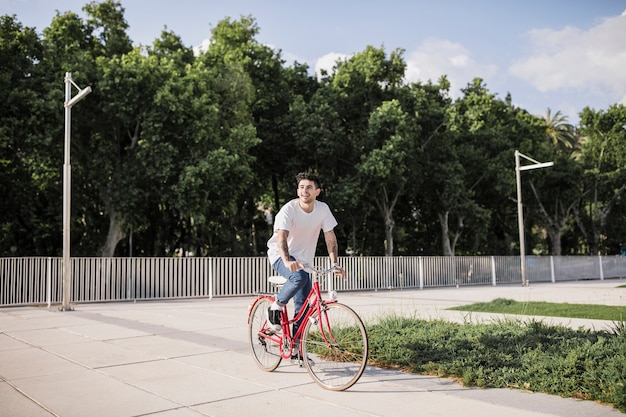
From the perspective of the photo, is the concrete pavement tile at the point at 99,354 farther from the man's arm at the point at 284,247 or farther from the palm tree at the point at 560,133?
the palm tree at the point at 560,133

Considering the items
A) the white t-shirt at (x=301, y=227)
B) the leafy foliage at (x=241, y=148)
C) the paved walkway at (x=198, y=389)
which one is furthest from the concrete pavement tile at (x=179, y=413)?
the leafy foliage at (x=241, y=148)

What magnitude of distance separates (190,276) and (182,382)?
537 inches

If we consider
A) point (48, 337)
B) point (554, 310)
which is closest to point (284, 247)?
point (48, 337)

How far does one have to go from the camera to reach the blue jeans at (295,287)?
545cm

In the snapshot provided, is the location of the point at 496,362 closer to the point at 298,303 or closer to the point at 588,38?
the point at 298,303

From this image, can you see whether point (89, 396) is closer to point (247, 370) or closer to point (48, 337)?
point (247, 370)

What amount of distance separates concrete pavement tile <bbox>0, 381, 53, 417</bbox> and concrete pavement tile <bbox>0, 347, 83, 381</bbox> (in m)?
0.68

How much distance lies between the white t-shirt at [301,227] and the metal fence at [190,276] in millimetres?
10643

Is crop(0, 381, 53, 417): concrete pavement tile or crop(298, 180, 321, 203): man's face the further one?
crop(298, 180, 321, 203): man's face

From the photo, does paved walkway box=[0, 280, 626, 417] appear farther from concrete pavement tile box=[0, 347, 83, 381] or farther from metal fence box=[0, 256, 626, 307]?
metal fence box=[0, 256, 626, 307]

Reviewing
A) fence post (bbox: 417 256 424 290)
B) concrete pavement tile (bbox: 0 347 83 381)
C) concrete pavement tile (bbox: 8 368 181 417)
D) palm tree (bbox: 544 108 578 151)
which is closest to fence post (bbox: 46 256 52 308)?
concrete pavement tile (bbox: 0 347 83 381)

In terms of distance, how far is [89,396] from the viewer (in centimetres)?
493

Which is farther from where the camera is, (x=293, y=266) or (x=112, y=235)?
(x=112, y=235)

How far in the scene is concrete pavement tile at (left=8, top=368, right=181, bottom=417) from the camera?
4453mm
